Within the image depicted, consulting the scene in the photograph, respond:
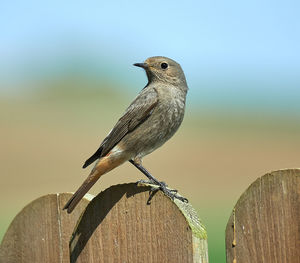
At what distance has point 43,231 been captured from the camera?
3660 mm

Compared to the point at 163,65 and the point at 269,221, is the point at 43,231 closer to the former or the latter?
the point at 269,221

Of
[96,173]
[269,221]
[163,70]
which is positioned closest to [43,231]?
[96,173]

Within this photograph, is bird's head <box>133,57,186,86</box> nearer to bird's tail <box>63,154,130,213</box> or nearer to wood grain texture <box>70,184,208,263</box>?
bird's tail <box>63,154,130,213</box>

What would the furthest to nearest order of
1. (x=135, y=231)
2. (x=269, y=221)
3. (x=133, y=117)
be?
1. (x=133, y=117)
2. (x=135, y=231)
3. (x=269, y=221)

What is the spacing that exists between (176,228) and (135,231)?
10.7 inches

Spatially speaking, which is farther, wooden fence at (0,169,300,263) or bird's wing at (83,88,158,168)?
bird's wing at (83,88,158,168)

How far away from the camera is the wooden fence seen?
2.75 m

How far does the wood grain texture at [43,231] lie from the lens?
356 cm

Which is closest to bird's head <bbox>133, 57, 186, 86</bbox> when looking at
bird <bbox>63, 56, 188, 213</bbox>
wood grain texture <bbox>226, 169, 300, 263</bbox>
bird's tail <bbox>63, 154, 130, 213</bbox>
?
bird <bbox>63, 56, 188, 213</bbox>

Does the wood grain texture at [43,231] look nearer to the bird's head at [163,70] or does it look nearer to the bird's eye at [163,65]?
the bird's head at [163,70]

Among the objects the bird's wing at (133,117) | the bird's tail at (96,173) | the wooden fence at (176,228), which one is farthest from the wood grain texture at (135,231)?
the bird's wing at (133,117)

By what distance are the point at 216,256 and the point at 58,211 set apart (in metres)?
8.05

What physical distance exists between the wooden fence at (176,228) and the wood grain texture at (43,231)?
0.10 ft

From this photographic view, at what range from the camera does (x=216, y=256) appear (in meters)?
11.2
